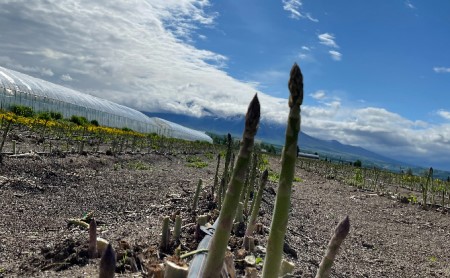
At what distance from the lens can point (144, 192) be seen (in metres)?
13.8

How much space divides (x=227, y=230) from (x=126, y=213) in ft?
31.2

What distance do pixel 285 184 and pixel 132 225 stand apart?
277 inches

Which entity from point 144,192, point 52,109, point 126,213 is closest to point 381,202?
point 144,192

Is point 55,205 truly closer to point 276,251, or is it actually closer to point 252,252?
point 252,252

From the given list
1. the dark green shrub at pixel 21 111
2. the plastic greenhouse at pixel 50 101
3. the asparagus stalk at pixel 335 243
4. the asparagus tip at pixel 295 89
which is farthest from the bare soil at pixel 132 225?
the plastic greenhouse at pixel 50 101

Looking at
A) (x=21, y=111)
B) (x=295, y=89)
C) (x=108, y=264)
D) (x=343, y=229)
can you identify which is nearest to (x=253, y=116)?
(x=295, y=89)

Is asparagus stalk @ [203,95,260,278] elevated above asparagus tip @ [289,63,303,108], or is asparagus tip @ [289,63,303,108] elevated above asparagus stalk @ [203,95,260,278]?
asparagus tip @ [289,63,303,108]

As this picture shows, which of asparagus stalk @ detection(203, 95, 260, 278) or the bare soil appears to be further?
the bare soil

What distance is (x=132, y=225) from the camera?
317 inches

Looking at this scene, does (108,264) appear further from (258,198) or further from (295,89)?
(258,198)

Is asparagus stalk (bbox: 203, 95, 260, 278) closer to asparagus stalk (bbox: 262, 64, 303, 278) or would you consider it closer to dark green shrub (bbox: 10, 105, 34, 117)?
asparagus stalk (bbox: 262, 64, 303, 278)

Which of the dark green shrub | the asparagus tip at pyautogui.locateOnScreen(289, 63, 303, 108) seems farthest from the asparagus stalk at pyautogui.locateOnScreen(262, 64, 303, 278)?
the dark green shrub

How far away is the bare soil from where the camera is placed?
5386 mm

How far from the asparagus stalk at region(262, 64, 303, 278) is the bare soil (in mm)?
3149
